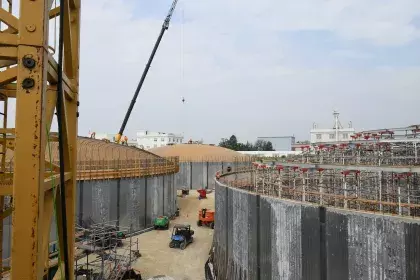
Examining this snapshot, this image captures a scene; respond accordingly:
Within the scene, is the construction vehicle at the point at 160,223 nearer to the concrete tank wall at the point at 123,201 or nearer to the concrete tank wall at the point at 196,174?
the concrete tank wall at the point at 123,201

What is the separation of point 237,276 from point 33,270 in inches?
465

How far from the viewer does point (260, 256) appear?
1215 cm

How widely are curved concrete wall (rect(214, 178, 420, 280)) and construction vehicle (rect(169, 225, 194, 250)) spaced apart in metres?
6.69

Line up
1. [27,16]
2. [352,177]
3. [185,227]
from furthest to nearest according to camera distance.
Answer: [185,227] → [352,177] → [27,16]

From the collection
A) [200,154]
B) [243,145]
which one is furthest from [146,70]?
[243,145]

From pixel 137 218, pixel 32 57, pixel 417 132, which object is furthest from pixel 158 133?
pixel 32 57

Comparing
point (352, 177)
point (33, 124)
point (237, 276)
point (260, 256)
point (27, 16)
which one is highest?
point (27, 16)

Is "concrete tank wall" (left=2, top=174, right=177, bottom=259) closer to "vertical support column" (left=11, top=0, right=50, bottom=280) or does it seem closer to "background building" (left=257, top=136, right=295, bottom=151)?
"vertical support column" (left=11, top=0, right=50, bottom=280)

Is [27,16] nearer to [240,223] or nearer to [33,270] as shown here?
[33,270]

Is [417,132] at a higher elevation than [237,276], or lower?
higher

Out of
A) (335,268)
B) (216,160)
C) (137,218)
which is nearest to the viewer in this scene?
(335,268)

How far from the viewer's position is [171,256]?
19594 millimetres

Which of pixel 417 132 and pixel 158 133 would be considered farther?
pixel 158 133

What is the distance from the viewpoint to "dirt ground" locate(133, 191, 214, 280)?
56.5ft
